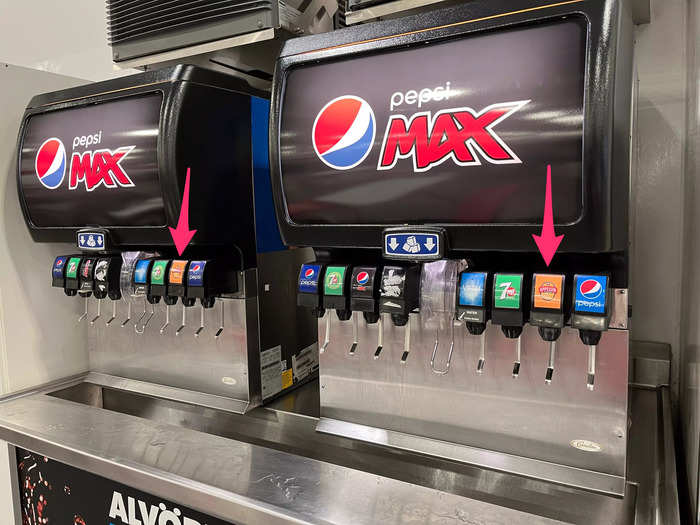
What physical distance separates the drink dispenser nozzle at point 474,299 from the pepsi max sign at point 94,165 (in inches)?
30.9

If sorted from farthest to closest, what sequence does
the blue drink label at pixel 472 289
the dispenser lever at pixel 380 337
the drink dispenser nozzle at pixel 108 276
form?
the drink dispenser nozzle at pixel 108 276 → the dispenser lever at pixel 380 337 → the blue drink label at pixel 472 289

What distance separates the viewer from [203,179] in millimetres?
1414

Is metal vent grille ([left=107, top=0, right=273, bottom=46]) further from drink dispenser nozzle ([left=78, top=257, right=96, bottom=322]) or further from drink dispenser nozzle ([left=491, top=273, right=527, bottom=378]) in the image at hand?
drink dispenser nozzle ([left=491, top=273, right=527, bottom=378])

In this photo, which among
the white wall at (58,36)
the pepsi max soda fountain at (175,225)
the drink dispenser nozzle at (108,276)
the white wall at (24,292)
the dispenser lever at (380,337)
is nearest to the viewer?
the dispenser lever at (380,337)

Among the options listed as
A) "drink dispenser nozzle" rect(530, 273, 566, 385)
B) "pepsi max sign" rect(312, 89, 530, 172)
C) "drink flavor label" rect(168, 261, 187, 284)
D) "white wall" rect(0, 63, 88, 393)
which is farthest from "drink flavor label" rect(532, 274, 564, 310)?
"white wall" rect(0, 63, 88, 393)

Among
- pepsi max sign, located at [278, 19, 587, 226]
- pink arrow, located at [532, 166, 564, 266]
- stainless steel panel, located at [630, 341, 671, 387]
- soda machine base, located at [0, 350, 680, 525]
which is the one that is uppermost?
pepsi max sign, located at [278, 19, 587, 226]

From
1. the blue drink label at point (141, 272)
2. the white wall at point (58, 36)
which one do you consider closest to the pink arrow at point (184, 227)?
the blue drink label at point (141, 272)

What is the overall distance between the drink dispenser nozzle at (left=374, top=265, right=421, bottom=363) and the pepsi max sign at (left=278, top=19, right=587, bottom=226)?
10cm

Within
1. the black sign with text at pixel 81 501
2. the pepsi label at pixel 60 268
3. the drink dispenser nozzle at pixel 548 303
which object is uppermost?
the pepsi label at pixel 60 268

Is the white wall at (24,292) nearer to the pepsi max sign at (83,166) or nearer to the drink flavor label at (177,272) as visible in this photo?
the pepsi max sign at (83,166)

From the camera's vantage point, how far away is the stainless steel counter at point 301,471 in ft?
3.39

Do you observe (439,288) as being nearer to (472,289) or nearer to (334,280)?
(472,289)

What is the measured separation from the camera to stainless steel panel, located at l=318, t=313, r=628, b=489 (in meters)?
1.10

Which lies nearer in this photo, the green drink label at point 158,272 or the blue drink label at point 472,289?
the blue drink label at point 472,289
